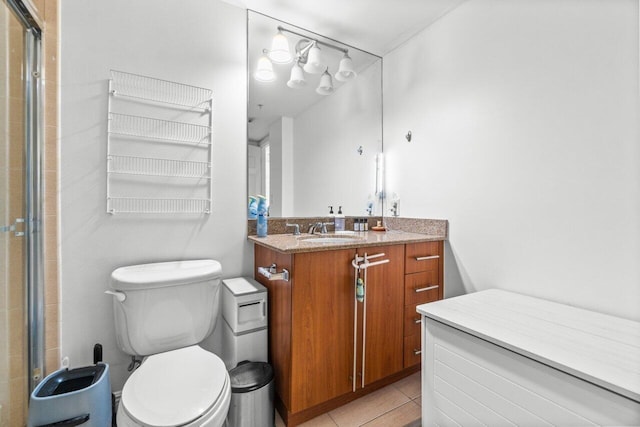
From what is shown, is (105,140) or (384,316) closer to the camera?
(105,140)

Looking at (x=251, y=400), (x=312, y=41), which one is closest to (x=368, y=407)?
(x=251, y=400)

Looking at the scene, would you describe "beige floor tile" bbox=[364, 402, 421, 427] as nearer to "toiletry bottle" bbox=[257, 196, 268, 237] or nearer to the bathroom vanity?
the bathroom vanity

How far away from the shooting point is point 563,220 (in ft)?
4.44

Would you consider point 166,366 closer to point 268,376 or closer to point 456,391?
point 268,376

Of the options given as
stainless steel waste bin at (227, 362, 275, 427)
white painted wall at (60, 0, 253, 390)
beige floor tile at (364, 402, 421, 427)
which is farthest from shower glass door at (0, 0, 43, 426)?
beige floor tile at (364, 402, 421, 427)

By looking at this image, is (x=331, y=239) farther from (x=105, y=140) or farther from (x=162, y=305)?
(x=105, y=140)

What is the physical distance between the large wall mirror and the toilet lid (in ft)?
3.40

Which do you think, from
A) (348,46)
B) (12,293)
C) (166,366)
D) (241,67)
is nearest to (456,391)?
(166,366)

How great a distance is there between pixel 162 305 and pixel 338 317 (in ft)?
2.89

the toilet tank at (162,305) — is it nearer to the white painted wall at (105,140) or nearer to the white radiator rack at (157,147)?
the white painted wall at (105,140)

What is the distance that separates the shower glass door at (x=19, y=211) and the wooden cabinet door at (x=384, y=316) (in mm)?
1579

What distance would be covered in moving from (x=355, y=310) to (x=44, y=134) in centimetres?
180

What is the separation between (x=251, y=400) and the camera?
4.24ft

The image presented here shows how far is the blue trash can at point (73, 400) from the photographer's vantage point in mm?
1024
